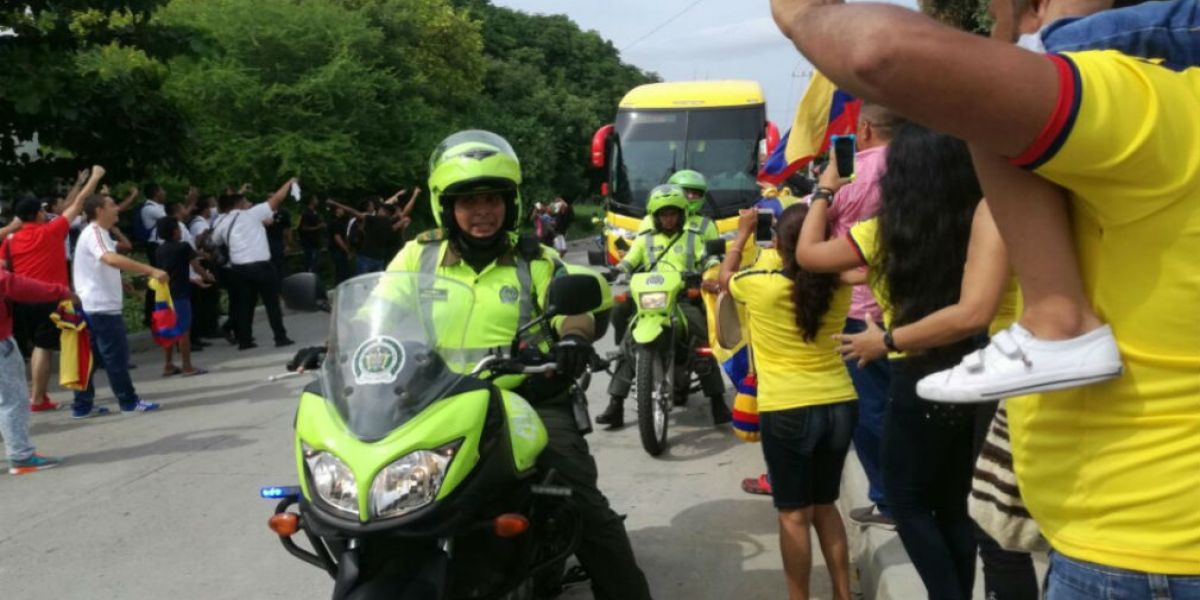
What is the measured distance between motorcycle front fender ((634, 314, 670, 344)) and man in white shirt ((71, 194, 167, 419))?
183 inches

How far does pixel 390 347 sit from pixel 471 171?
1.12 m

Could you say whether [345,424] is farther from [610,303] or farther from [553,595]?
[553,595]

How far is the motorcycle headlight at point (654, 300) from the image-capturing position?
7.34m

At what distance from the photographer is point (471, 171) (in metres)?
3.88

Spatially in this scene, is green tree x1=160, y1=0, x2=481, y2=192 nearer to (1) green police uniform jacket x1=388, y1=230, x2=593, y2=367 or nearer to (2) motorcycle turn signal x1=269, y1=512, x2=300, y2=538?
(1) green police uniform jacket x1=388, y1=230, x2=593, y2=367

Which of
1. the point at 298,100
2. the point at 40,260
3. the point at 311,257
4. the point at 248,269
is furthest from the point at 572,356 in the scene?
the point at 298,100

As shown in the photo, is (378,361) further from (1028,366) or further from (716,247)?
(716,247)

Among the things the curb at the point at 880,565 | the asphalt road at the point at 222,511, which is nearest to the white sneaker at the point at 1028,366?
the curb at the point at 880,565

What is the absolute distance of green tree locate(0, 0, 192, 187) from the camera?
11.4m

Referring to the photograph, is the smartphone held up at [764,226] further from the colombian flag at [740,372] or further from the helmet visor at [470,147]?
the helmet visor at [470,147]

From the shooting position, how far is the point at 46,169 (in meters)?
12.9

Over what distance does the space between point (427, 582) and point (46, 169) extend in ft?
39.3

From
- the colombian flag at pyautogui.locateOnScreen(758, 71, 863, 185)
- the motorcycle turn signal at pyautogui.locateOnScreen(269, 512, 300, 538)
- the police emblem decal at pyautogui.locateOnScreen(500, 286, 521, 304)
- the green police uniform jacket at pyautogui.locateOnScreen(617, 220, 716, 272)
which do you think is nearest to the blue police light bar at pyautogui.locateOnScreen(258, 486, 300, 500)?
the motorcycle turn signal at pyautogui.locateOnScreen(269, 512, 300, 538)

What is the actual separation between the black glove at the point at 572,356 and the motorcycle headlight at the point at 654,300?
3741 millimetres
